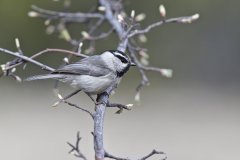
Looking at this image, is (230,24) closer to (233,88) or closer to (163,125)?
(233,88)

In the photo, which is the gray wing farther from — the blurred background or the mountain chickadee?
the blurred background

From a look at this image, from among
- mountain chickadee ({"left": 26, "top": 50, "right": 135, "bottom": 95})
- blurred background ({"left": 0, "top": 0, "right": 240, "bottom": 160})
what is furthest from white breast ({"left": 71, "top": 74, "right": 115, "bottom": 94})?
blurred background ({"left": 0, "top": 0, "right": 240, "bottom": 160})

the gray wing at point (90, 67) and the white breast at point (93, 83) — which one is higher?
the gray wing at point (90, 67)

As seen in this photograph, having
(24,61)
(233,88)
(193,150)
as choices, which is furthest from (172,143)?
(24,61)

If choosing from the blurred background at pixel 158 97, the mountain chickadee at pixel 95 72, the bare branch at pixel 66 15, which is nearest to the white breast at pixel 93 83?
the mountain chickadee at pixel 95 72

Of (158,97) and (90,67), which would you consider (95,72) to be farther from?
(158,97)

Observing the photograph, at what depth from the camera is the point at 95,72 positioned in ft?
13.7

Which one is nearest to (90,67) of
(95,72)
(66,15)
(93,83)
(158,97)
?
(95,72)

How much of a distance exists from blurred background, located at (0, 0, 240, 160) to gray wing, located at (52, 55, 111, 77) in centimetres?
421

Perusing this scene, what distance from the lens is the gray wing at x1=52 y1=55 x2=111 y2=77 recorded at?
4.05 meters

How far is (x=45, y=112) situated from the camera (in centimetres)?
1027

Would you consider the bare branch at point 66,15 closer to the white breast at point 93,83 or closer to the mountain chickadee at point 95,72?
the mountain chickadee at point 95,72

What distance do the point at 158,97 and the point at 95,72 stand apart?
7.06 meters

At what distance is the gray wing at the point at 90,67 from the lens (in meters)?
4.05
